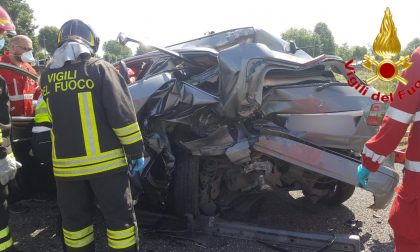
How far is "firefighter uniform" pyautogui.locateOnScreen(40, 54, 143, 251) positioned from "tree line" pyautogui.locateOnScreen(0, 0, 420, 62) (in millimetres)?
1232

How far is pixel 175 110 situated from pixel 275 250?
1.39 metres

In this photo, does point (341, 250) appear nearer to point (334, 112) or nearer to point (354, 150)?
point (354, 150)

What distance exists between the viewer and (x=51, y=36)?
65.0 m

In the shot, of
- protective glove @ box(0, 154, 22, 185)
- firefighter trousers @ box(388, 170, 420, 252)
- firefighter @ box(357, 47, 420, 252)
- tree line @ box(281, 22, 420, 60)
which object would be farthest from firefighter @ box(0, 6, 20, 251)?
tree line @ box(281, 22, 420, 60)

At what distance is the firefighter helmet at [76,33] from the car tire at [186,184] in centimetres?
122

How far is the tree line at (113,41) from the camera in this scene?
1649 inches

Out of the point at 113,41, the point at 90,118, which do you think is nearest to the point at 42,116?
the point at 90,118

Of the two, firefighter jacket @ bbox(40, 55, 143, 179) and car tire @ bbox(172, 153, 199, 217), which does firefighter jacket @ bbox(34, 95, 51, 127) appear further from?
car tire @ bbox(172, 153, 199, 217)

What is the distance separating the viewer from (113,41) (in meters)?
60.7

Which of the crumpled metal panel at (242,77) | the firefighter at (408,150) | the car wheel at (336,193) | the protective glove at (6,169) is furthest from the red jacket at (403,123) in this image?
the protective glove at (6,169)

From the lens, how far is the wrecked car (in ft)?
9.87

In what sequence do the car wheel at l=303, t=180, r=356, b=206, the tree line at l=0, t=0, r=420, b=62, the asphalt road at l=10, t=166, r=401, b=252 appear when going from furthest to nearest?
the tree line at l=0, t=0, r=420, b=62 → the car wheel at l=303, t=180, r=356, b=206 → the asphalt road at l=10, t=166, r=401, b=252

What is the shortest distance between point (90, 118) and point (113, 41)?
61607 mm

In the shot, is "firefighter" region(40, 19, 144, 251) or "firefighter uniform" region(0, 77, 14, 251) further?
"firefighter uniform" region(0, 77, 14, 251)
